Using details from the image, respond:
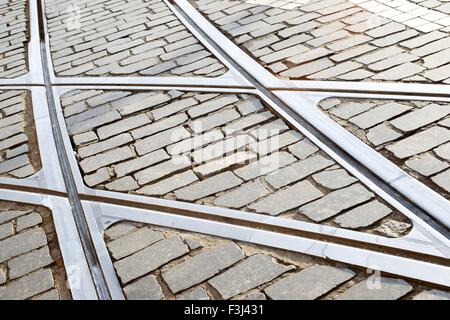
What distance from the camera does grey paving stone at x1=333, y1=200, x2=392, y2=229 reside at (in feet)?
8.42

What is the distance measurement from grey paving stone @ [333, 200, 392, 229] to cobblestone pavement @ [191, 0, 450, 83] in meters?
1.43

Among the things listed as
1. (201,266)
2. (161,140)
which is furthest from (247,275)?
(161,140)

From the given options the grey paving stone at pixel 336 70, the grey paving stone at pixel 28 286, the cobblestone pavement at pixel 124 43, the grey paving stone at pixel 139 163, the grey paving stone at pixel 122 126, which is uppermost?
the cobblestone pavement at pixel 124 43

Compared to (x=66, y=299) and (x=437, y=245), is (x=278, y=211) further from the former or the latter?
(x=66, y=299)

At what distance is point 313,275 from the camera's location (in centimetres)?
236

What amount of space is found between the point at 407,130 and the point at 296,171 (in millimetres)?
800

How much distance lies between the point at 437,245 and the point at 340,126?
47.1 inches

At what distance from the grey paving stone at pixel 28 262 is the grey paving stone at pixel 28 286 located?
0.16 feet

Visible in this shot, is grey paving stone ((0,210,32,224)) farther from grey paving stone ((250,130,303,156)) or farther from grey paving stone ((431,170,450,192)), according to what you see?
grey paving stone ((431,170,450,192))

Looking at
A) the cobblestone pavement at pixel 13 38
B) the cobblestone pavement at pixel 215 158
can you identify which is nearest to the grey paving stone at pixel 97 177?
the cobblestone pavement at pixel 215 158

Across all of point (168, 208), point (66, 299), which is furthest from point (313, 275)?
point (66, 299)

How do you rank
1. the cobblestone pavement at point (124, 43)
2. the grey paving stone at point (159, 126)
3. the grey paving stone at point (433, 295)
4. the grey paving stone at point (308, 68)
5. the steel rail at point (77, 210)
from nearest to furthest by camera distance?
the grey paving stone at point (433, 295) → the steel rail at point (77, 210) → the grey paving stone at point (159, 126) → the grey paving stone at point (308, 68) → the cobblestone pavement at point (124, 43)

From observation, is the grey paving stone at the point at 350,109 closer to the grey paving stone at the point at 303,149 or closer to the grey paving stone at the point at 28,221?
the grey paving stone at the point at 303,149

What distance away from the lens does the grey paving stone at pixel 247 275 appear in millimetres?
2371
